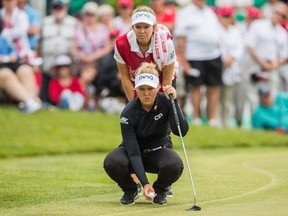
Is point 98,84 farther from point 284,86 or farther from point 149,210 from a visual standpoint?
point 149,210

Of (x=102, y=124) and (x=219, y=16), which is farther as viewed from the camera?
(x=219, y=16)

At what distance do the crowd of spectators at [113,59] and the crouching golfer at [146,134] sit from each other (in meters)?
8.82

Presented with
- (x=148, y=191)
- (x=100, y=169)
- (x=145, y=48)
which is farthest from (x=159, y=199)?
(x=100, y=169)

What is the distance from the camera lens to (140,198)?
10.7m

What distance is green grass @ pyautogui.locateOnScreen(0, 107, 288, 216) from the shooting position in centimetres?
962

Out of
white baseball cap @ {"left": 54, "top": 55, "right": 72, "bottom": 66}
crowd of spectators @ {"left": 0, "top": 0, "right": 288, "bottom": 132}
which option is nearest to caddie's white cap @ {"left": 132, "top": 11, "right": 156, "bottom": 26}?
crowd of spectators @ {"left": 0, "top": 0, "right": 288, "bottom": 132}

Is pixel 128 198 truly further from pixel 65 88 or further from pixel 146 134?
pixel 65 88

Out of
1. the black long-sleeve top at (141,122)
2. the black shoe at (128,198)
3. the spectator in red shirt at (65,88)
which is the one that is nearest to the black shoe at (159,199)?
the black shoe at (128,198)

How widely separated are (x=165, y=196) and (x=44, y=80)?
1116cm

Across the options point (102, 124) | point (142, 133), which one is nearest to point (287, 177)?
point (142, 133)

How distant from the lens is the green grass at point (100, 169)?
962cm

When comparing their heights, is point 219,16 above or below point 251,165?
above

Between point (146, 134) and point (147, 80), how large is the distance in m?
0.58

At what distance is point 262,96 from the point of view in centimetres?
2089
